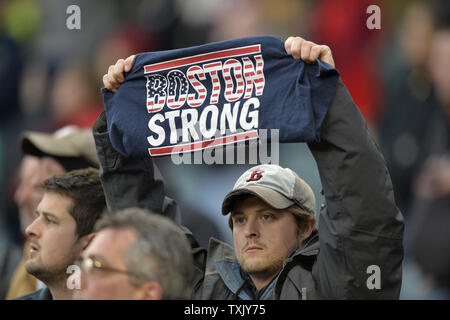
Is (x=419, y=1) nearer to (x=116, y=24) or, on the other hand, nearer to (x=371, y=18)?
(x=371, y=18)

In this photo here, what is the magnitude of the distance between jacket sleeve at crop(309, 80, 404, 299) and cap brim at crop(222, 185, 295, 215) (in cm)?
31

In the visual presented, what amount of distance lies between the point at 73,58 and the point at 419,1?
8.77 feet

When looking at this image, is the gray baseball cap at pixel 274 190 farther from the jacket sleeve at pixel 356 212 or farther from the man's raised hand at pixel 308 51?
the man's raised hand at pixel 308 51

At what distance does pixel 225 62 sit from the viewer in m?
2.35

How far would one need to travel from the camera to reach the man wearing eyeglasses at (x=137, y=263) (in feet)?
6.08

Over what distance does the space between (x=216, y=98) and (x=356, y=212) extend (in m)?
0.65

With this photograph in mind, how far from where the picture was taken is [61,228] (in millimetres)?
2709

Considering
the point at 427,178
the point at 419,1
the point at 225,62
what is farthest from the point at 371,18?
the point at 225,62

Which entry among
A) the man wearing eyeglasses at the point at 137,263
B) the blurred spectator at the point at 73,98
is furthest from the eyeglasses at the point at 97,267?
the blurred spectator at the point at 73,98

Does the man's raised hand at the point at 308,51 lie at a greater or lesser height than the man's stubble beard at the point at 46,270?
greater

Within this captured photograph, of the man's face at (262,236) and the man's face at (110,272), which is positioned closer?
the man's face at (110,272)

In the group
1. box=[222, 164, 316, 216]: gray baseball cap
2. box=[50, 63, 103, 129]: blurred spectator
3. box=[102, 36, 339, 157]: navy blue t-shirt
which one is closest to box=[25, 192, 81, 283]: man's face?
box=[102, 36, 339, 157]: navy blue t-shirt

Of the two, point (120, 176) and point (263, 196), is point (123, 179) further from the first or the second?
point (263, 196)

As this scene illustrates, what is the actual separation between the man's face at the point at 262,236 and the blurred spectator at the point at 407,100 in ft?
4.44
